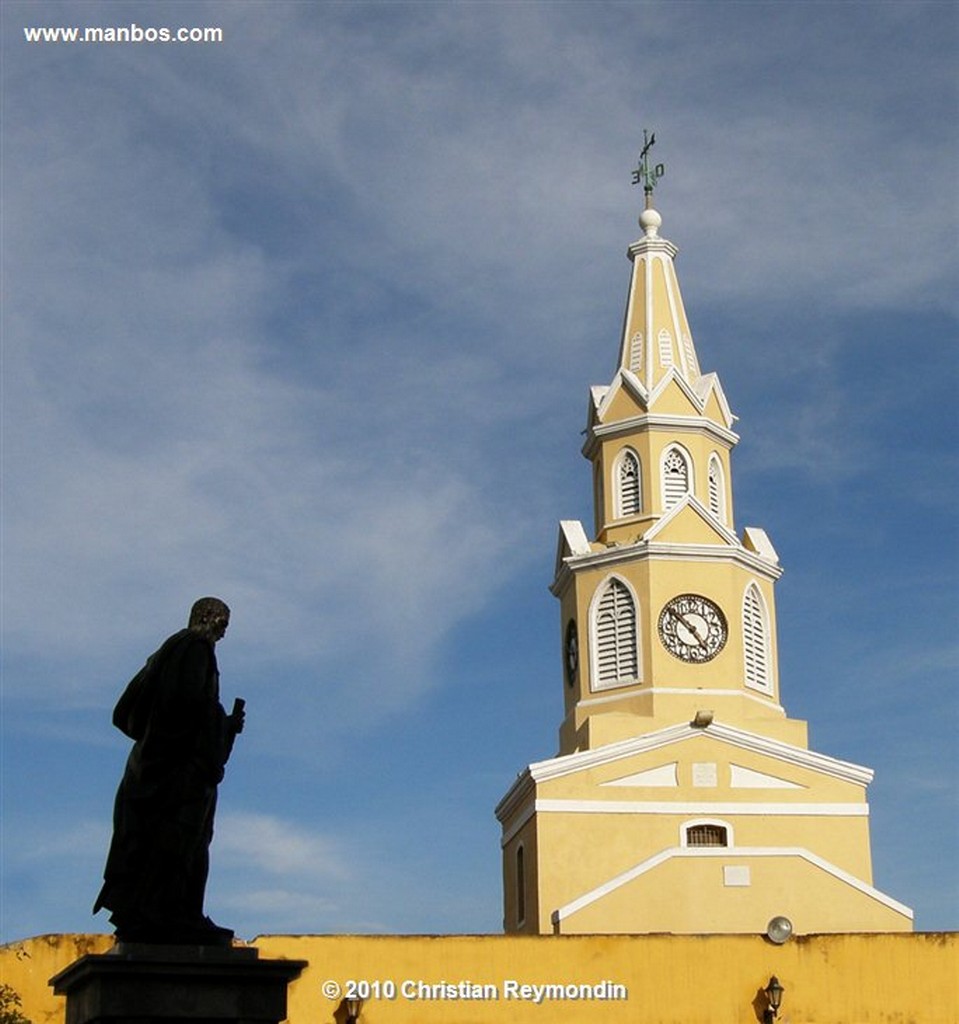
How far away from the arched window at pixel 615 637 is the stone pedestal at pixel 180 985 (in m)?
26.4

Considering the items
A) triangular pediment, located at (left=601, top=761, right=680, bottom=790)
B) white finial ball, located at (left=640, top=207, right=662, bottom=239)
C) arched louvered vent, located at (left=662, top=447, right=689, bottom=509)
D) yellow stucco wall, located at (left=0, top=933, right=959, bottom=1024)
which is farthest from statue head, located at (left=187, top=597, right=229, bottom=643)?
white finial ball, located at (left=640, top=207, right=662, bottom=239)

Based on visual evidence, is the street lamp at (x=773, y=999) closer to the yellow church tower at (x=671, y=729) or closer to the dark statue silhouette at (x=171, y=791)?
the yellow church tower at (x=671, y=729)

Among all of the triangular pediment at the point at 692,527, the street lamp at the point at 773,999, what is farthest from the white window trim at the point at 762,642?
the street lamp at the point at 773,999

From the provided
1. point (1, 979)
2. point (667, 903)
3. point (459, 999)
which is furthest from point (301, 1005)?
point (667, 903)

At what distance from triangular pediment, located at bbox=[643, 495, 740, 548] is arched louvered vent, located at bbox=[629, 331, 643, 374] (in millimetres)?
3740

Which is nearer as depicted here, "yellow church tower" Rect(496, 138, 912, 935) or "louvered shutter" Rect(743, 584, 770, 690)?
"yellow church tower" Rect(496, 138, 912, 935)

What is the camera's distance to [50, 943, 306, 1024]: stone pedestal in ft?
34.0

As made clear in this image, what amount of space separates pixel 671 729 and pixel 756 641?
381cm

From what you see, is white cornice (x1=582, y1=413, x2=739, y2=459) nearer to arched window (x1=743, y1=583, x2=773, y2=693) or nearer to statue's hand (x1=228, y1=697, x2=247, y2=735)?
arched window (x1=743, y1=583, x2=773, y2=693)

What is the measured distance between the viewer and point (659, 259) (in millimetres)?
41438

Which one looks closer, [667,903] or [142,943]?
[142,943]

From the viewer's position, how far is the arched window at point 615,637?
37.0m

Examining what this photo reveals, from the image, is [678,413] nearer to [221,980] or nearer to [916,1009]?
[916,1009]

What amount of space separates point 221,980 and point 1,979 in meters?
17.1
